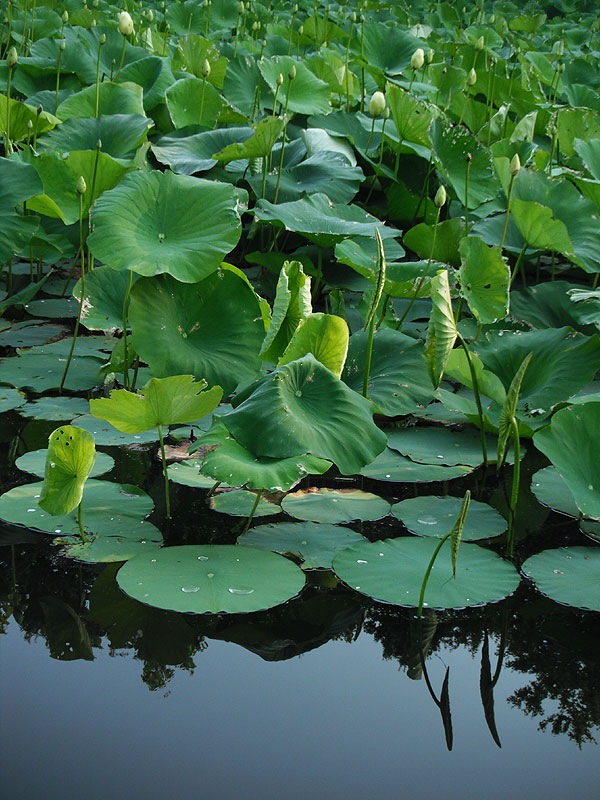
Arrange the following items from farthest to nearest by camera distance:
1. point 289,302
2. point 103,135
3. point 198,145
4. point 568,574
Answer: point 198,145 < point 103,135 < point 289,302 < point 568,574

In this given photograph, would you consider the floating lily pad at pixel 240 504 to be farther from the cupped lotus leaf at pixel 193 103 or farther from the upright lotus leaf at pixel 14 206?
the cupped lotus leaf at pixel 193 103

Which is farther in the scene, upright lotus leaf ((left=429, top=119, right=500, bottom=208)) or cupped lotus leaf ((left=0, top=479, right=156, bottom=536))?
upright lotus leaf ((left=429, top=119, right=500, bottom=208))

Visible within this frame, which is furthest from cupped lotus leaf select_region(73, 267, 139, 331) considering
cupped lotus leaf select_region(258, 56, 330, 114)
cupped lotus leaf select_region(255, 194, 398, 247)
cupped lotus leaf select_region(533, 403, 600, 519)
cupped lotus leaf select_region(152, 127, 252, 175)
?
cupped lotus leaf select_region(258, 56, 330, 114)

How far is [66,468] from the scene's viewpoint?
120cm

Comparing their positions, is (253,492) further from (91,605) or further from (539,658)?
(539,658)

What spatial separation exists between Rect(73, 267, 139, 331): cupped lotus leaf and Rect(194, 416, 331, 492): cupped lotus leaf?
665 millimetres

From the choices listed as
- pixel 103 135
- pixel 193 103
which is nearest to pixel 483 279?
pixel 103 135

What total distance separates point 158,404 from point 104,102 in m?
1.65

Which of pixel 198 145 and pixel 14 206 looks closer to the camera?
pixel 14 206

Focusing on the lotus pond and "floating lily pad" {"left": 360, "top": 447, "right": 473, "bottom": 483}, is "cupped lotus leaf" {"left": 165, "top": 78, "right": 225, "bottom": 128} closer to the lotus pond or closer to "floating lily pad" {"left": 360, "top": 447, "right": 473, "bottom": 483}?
the lotus pond

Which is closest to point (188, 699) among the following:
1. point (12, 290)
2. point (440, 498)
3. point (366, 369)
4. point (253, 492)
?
point (253, 492)

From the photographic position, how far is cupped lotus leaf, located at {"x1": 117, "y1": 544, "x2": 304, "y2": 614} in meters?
1.12

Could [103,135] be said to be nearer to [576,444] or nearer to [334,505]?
[334,505]

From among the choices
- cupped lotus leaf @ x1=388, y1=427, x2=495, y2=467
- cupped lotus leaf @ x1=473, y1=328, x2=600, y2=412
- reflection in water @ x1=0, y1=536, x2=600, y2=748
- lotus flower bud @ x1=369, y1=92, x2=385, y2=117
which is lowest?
cupped lotus leaf @ x1=388, y1=427, x2=495, y2=467
